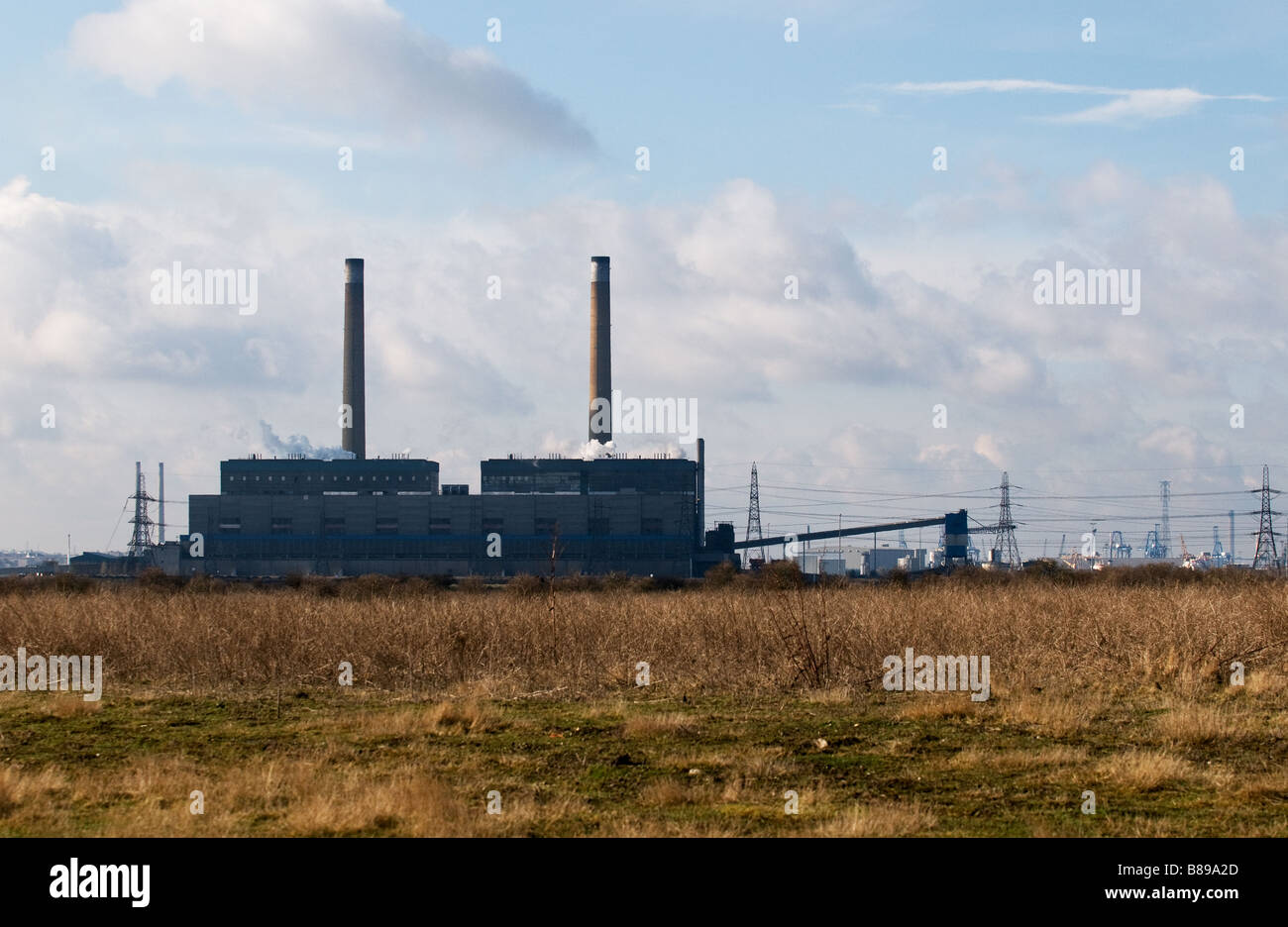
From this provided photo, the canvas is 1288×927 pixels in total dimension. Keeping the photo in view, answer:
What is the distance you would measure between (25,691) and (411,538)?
77.4 m

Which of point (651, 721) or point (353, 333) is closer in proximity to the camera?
point (651, 721)

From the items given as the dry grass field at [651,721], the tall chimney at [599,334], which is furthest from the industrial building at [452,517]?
the dry grass field at [651,721]

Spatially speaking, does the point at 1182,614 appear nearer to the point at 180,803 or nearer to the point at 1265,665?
the point at 1265,665

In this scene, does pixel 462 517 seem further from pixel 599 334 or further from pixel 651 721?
pixel 651 721

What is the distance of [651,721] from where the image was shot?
600 inches

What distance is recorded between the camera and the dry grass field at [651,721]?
406 inches

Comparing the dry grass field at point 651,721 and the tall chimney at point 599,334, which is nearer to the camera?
the dry grass field at point 651,721

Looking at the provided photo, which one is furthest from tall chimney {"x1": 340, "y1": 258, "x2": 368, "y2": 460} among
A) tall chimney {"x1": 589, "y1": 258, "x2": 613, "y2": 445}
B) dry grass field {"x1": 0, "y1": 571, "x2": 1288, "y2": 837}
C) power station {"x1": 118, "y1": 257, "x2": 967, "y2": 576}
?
dry grass field {"x1": 0, "y1": 571, "x2": 1288, "y2": 837}

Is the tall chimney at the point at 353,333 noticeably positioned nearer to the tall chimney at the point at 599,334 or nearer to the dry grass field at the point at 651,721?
the tall chimney at the point at 599,334

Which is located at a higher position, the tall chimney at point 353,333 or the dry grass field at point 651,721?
the tall chimney at point 353,333

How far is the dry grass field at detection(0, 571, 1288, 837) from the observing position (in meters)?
10.3

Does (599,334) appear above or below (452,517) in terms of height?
above

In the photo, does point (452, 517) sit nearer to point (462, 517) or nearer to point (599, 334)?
point (462, 517)

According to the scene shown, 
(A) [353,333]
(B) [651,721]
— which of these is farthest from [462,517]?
(B) [651,721]
